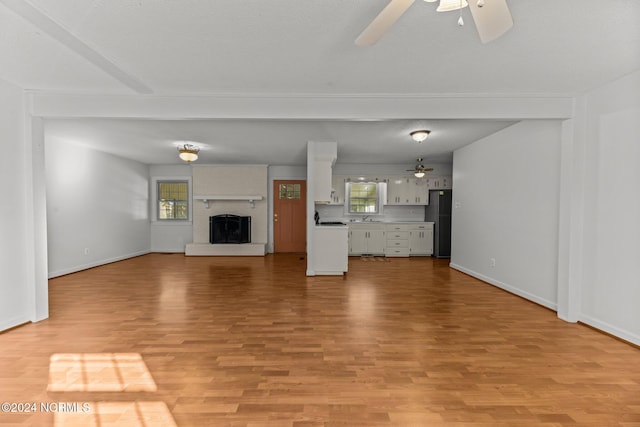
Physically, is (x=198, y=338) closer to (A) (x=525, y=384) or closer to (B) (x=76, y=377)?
(B) (x=76, y=377)

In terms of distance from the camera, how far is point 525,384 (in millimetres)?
2018

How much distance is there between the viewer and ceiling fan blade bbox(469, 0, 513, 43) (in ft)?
4.76

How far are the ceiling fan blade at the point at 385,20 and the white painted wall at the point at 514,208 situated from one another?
10.2 ft

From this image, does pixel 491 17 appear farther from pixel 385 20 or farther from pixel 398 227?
pixel 398 227

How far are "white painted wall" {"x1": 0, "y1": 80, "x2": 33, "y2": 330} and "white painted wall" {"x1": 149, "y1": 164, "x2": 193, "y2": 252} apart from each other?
5.04 m

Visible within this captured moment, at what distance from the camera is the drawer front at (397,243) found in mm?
7500

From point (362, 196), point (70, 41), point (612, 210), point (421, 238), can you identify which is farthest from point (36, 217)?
point (421, 238)

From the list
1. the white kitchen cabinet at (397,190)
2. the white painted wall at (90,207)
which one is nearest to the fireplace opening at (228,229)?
the white painted wall at (90,207)

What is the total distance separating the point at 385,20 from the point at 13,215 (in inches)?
159

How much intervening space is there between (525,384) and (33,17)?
14.1 ft

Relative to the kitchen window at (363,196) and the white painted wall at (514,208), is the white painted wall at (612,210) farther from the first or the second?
the kitchen window at (363,196)

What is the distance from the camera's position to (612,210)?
2.87 meters

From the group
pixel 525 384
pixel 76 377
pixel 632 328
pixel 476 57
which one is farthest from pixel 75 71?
pixel 632 328

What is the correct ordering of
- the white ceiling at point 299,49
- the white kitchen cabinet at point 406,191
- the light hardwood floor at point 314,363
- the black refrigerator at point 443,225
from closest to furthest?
the light hardwood floor at point 314,363 < the white ceiling at point 299,49 < the black refrigerator at point 443,225 < the white kitchen cabinet at point 406,191
